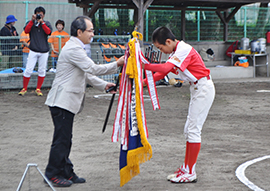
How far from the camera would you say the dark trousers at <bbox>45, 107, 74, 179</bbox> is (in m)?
4.42

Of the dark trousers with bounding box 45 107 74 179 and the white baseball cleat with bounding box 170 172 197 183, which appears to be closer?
the dark trousers with bounding box 45 107 74 179

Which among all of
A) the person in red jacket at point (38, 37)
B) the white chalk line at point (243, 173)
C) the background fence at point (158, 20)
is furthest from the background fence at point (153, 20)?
the white chalk line at point (243, 173)

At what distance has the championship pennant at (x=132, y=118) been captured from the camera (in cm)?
430

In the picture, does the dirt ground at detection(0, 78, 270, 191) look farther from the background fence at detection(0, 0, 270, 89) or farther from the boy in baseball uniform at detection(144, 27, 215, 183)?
the background fence at detection(0, 0, 270, 89)

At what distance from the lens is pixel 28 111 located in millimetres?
8820

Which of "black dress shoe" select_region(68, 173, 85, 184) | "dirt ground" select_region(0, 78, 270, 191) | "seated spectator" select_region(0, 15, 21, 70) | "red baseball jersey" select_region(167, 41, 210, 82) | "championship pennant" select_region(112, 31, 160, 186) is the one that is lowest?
"black dress shoe" select_region(68, 173, 85, 184)

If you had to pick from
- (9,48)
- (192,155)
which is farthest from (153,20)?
(192,155)

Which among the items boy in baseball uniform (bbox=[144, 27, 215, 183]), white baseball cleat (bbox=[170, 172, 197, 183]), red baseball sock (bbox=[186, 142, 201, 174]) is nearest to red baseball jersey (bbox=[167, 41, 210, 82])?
boy in baseball uniform (bbox=[144, 27, 215, 183])

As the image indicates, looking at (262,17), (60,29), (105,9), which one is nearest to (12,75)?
(60,29)

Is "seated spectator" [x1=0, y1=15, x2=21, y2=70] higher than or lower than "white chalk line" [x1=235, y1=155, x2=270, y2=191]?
higher

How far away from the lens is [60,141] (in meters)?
4.44

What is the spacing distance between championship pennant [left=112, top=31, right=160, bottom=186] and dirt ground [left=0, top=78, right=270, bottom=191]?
0.98 feet

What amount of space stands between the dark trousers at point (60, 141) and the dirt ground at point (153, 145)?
22cm

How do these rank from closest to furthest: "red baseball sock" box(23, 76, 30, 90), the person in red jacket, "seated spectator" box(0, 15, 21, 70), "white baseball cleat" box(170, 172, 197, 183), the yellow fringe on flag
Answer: the yellow fringe on flag, "white baseball cleat" box(170, 172, 197, 183), the person in red jacket, "red baseball sock" box(23, 76, 30, 90), "seated spectator" box(0, 15, 21, 70)
